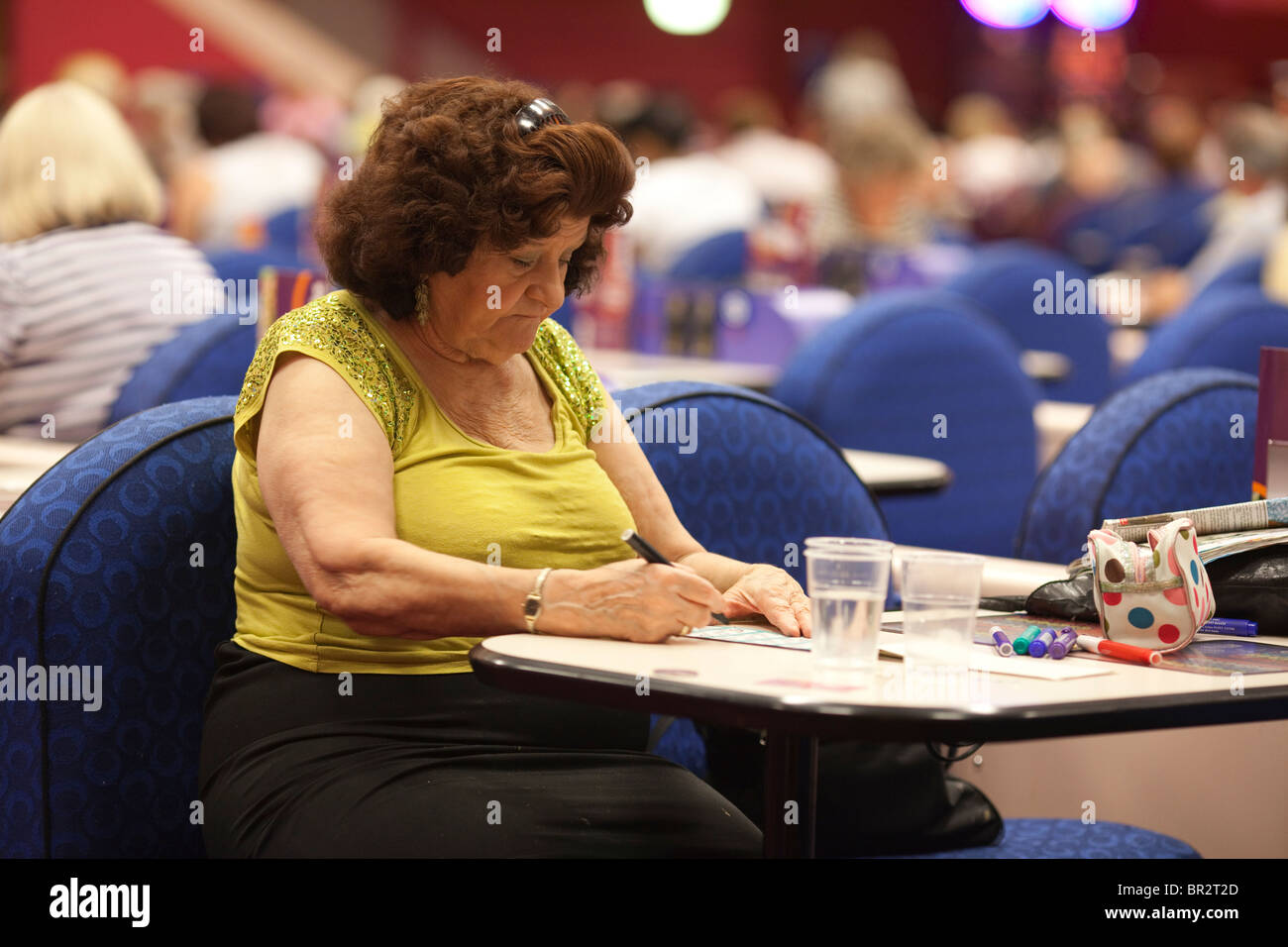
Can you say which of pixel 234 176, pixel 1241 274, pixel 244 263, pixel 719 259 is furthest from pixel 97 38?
pixel 1241 274

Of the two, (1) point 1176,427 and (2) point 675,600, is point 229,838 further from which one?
(1) point 1176,427

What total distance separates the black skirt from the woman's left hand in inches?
7.5

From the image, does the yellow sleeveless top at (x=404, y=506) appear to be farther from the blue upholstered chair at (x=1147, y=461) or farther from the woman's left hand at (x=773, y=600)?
the blue upholstered chair at (x=1147, y=461)

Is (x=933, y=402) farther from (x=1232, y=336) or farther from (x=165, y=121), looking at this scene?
(x=165, y=121)

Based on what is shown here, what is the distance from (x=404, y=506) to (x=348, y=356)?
180mm

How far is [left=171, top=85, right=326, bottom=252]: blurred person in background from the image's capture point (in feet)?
26.5

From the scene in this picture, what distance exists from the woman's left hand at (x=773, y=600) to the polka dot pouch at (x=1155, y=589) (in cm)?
31

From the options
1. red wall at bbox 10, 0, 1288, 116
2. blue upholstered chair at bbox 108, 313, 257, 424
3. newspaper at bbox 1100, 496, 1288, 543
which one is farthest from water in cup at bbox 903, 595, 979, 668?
red wall at bbox 10, 0, 1288, 116

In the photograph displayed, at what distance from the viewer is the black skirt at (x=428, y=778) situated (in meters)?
1.67

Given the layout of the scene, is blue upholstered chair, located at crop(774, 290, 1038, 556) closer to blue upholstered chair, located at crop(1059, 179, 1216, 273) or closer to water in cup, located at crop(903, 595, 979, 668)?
water in cup, located at crop(903, 595, 979, 668)

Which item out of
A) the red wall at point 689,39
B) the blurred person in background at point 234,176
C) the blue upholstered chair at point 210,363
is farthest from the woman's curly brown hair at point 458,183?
the red wall at point 689,39

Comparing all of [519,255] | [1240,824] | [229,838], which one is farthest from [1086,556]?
[229,838]

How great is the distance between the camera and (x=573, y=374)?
84.8 inches
